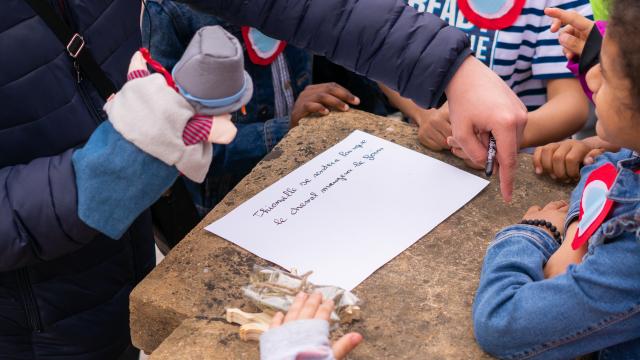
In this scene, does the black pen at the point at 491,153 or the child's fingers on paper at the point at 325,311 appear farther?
the black pen at the point at 491,153

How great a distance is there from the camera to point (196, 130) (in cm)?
76

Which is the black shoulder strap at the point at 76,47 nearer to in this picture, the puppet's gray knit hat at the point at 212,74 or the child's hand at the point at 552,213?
the puppet's gray knit hat at the point at 212,74

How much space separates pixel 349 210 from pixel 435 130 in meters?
0.25

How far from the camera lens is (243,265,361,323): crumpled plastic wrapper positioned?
86 cm

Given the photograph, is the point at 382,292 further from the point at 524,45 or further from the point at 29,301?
the point at 524,45

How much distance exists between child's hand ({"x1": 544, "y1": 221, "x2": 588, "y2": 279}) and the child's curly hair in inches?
9.1

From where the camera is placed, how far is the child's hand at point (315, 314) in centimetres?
78

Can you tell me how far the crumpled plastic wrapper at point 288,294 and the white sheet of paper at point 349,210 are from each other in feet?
0.16

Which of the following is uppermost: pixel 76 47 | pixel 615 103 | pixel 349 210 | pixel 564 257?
pixel 615 103

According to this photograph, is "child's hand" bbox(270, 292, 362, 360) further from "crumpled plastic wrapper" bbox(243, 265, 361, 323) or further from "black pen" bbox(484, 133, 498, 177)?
"black pen" bbox(484, 133, 498, 177)

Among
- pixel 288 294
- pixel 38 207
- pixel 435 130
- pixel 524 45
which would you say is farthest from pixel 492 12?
pixel 38 207

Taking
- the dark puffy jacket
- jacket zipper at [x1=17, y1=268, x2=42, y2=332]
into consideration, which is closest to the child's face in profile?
the dark puffy jacket

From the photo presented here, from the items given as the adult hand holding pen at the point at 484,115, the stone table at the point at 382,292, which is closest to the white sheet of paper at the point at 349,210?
the stone table at the point at 382,292

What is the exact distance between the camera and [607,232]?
2.59 feet
